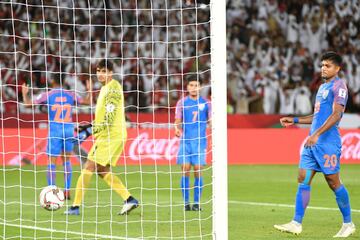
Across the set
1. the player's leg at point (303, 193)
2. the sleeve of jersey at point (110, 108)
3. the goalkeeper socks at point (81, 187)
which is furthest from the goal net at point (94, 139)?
the player's leg at point (303, 193)

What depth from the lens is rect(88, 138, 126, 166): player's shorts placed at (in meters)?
11.7

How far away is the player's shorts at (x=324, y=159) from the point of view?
9719mm

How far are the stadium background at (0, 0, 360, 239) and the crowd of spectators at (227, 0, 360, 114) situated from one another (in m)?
0.03

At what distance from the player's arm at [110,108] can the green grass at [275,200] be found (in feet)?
6.69

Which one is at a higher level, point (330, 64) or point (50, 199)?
point (330, 64)

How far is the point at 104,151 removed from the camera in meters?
11.8

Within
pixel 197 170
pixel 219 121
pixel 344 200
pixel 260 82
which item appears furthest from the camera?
pixel 260 82

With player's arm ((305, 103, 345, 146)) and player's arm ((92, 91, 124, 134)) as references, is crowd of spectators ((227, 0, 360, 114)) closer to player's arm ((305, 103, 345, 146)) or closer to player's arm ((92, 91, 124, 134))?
player's arm ((92, 91, 124, 134))

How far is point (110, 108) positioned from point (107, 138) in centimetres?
40

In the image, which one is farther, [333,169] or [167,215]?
[167,215]

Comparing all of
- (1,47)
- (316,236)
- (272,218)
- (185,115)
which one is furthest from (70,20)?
(316,236)

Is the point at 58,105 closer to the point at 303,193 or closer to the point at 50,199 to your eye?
the point at 50,199

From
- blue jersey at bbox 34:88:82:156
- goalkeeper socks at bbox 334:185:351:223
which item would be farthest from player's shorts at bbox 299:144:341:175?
blue jersey at bbox 34:88:82:156

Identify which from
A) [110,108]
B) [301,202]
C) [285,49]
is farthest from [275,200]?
[285,49]
